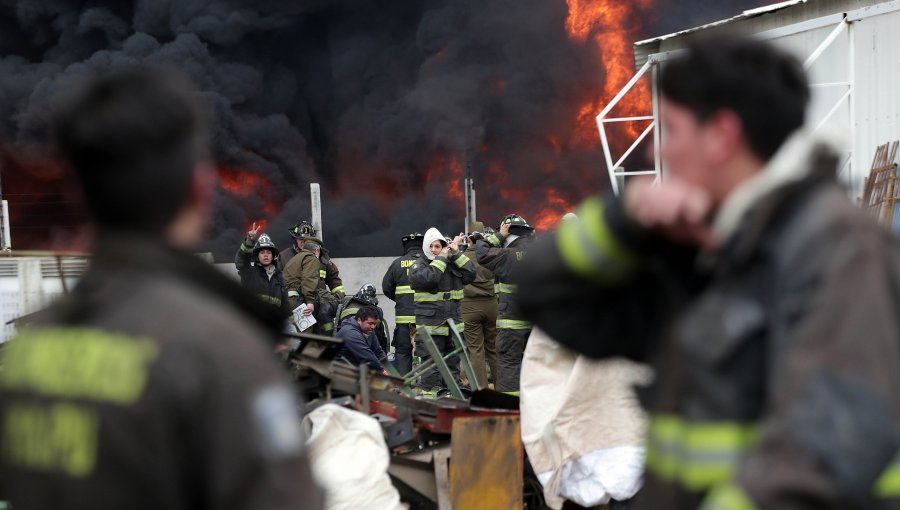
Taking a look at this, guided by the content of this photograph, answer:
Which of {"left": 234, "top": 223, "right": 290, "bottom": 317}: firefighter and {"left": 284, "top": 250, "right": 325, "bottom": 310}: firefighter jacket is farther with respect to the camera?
{"left": 284, "top": 250, "right": 325, "bottom": 310}: firefighter jacket

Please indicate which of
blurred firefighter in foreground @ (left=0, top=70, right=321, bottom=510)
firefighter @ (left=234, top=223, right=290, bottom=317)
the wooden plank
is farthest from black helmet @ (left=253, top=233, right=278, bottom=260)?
blurred firefighter in foreground @ (left=0, top=70, right=321, bottom=510)

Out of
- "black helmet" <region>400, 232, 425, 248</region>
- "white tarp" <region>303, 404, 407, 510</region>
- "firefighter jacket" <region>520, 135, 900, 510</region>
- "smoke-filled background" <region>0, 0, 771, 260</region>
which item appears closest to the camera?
"firefighter jacket" <region>520, 135, 900, 510</region>

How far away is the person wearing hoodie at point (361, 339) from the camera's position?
8.22 meters

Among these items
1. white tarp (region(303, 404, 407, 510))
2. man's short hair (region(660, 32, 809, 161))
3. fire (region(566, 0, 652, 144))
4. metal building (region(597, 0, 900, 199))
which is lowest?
white tarp (region(303, 404, 407, 510))

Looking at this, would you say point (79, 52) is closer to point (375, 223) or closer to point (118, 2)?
point (118, 2)

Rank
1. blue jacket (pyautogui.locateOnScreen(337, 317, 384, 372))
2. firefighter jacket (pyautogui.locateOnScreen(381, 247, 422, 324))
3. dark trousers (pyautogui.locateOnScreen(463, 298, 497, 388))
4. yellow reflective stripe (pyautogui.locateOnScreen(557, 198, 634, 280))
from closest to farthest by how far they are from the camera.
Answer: yellow reflective stripe (pyautogui.locateOnScreen(557, 198, 634, 280)) → blue jacket (pyautogui.locateOnScreen(337, 317, 384, 372)) → firefighter jacket (pyautogui.locateOnScreen(381, 247, 422, 324)) → dark trousers (pyautogui.locateOnScreen(463, 298, 497, 388))

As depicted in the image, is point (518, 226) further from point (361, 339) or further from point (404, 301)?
point (361, 339)

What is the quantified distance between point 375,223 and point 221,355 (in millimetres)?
21734

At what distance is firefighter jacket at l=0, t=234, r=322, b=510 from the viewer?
1357 millimetres

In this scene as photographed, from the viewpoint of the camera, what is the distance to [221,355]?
4.52ft

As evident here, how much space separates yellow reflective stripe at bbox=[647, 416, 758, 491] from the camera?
5.03ft

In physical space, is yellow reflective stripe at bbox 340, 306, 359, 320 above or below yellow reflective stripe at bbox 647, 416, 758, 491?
below

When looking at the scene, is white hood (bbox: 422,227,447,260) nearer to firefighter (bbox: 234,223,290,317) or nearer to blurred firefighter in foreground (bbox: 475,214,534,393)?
blurred firefighter in foreground (bbox: 475,214,534,393)

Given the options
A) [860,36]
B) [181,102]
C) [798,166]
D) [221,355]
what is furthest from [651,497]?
[860,36]
